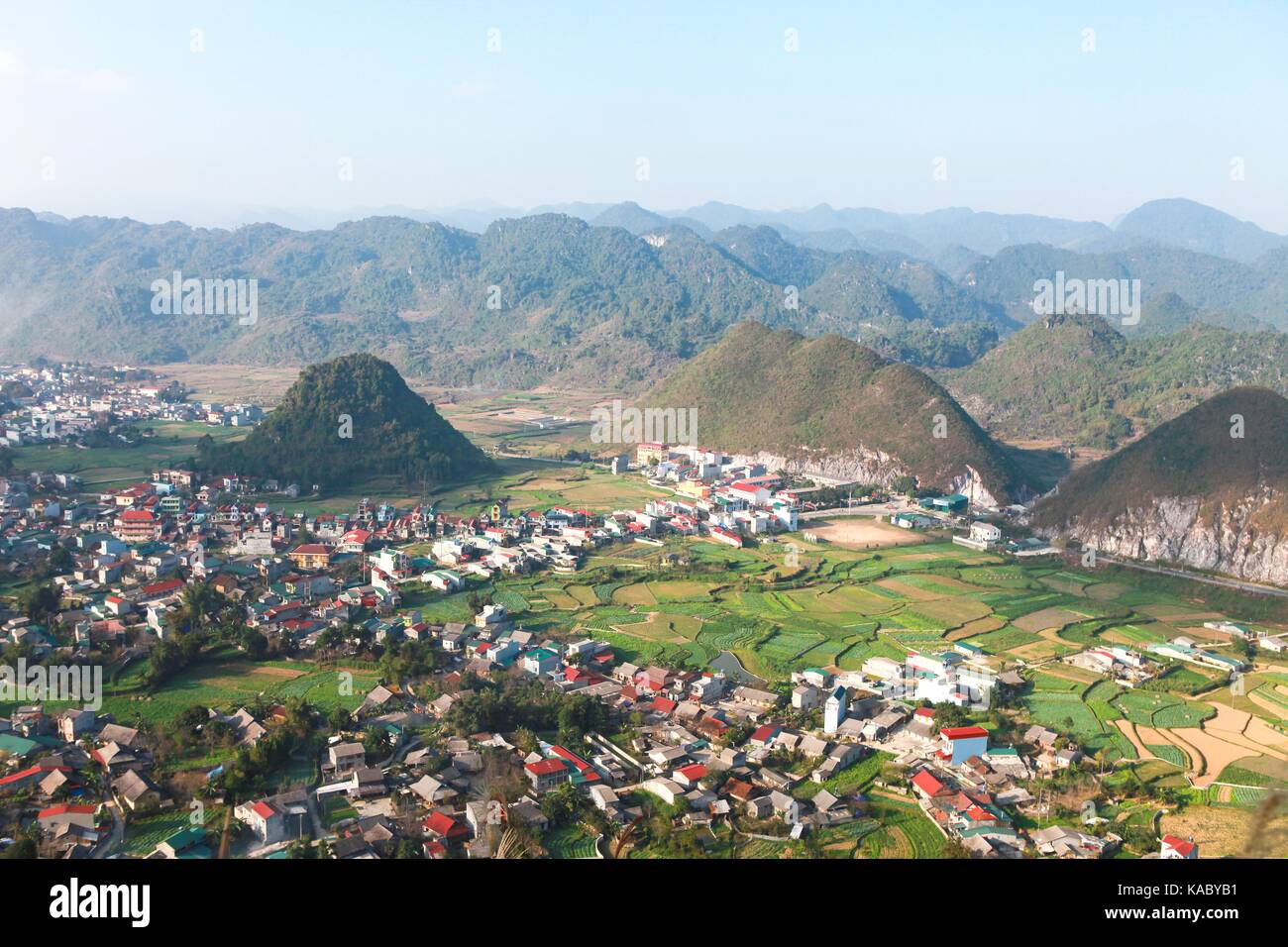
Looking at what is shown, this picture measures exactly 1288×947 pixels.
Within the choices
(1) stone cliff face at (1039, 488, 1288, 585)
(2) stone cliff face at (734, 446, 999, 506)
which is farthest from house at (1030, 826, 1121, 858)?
(2) stone cliff face at (734, 446, 999, 506)

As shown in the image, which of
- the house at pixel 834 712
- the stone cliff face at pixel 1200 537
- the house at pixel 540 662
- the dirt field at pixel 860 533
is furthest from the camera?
the dirt field at pixel 860 533

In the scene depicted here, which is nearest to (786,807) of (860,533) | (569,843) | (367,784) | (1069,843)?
(569,843)

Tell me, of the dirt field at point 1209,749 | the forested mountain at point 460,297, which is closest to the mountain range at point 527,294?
the forested mountain at point 460,297

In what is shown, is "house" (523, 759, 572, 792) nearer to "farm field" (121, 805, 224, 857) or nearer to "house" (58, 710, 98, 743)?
"farm field" (121, 805, 224, 857)

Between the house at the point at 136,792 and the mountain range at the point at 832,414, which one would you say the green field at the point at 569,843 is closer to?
the house at the point at 136,792

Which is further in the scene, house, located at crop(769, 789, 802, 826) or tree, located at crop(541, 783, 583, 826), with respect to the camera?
house, located at crop(769, 789, 802, 826)

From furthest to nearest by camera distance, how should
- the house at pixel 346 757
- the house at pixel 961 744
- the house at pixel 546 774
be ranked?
the house at pixel 961 744 < the house at pixel 346 757 < the house at pixel 546 774
